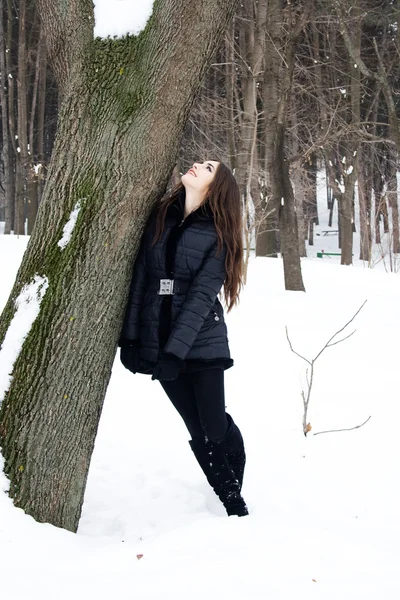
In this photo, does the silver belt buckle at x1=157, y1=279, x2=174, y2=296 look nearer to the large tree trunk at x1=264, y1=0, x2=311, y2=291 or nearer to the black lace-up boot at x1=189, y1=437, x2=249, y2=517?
the black lace-up boot at x1=189, y1=437, x2=249, y2=517

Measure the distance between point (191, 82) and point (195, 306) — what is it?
110cm

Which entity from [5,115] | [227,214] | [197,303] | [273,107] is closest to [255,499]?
[197,303]

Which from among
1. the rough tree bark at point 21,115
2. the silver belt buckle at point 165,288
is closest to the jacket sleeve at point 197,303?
the silver belt buckle at point 165,288

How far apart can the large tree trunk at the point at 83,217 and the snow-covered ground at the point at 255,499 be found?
297mm

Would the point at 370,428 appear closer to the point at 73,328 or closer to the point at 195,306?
the point at 195,306

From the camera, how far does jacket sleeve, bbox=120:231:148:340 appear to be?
3.00 meters

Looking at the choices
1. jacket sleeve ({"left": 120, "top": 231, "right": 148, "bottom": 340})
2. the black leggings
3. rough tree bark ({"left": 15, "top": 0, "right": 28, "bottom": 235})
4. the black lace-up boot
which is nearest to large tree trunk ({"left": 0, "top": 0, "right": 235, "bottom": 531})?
jacket sleeve ({"left": 120, "top": 231, "right": 148, "bottom": 340})

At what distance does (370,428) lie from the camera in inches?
187

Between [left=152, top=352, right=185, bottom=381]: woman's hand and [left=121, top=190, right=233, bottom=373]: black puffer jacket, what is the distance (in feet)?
0.21

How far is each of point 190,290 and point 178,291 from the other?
8 cm

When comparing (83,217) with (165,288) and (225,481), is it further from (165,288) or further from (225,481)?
(225,481)

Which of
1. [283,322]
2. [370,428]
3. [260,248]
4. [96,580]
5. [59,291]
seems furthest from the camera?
[260,248]

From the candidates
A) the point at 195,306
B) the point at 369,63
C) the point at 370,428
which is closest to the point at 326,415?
the point at 370,428

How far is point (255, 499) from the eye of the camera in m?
3.63
